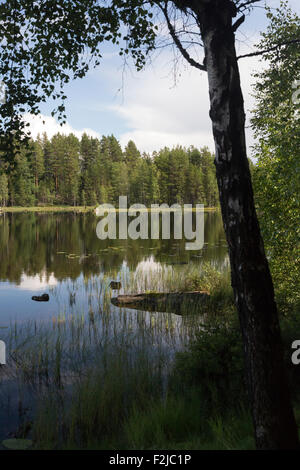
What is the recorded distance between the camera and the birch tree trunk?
3.21 meters

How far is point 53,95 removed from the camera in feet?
18.1

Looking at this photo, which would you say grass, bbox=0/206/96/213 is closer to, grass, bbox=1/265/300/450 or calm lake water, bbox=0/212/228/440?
calm lake water, bbox=0/212/228/440

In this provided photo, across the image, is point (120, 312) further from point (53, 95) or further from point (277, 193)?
point (53, 95)

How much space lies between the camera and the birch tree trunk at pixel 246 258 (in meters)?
3.21

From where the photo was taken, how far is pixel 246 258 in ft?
10.7

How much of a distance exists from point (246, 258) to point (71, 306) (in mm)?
10473

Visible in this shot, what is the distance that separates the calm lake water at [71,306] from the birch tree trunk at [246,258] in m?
4.25

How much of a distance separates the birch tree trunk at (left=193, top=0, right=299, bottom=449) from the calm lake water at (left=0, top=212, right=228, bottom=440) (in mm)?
4249

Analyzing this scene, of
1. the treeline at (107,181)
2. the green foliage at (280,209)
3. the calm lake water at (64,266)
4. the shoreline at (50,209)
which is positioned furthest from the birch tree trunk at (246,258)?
the treeline at (107,181)

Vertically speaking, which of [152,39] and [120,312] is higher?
[152,39]

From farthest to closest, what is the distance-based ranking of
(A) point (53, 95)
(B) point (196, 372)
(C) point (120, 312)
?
(C) point (120, 312) → (B) point (196, 372) → (A) point (53, 95)

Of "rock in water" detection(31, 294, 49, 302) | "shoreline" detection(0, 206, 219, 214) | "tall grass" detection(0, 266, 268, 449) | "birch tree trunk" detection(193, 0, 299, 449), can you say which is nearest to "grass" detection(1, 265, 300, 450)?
"tall grass" detection(0, 266, 268, 449)
